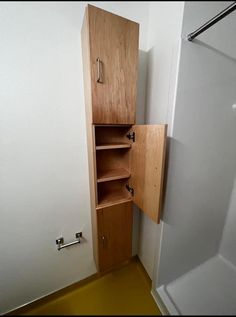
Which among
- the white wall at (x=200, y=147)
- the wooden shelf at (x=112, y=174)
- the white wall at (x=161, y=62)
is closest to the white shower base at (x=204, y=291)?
the white wall at (x=200, y=147)

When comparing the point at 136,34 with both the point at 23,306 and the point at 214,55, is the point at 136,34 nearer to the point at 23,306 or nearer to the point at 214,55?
the point at 214,55

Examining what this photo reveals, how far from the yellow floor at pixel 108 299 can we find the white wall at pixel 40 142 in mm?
138

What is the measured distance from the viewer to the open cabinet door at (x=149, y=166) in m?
0.68

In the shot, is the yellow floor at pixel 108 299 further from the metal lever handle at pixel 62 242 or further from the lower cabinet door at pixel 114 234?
the metal lever handle at pixel 62 242

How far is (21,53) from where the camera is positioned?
69 centimetres

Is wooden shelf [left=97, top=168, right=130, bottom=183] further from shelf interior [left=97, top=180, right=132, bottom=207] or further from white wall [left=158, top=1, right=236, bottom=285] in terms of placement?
white wall [left=158, top=1, right=236, bottom=285]

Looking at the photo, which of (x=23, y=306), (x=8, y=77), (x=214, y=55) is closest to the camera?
(x=8, y=77)

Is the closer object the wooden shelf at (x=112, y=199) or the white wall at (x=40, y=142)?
the white wall at (x=40, y=142)

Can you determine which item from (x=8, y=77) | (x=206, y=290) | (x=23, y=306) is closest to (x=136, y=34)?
(x=8, y=77)

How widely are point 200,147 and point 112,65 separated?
0.75m

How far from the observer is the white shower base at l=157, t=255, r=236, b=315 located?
95 centimetres

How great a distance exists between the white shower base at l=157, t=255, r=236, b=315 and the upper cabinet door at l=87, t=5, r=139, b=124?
4.47 feet

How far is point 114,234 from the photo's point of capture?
0.94 metres

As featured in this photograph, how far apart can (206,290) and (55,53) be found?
1980 millimetres
